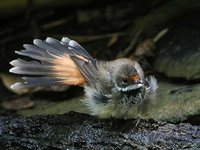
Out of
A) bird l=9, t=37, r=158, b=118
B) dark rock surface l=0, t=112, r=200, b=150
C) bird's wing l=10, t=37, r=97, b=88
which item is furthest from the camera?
bird's wing l=10, t=37, r=97, b=88

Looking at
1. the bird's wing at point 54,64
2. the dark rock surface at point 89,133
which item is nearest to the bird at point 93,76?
the bird's wing at point 54,64

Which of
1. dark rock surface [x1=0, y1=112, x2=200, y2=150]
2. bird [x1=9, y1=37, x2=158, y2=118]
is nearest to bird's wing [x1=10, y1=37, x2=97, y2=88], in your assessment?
bird [x1=9, y1=37, x2=158, y2=118]

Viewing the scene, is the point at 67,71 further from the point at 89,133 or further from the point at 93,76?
the point at 89,133

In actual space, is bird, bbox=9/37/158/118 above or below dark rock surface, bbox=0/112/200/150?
above

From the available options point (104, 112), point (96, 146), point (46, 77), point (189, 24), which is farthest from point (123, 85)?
point (189, 24)

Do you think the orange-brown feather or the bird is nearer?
the bird

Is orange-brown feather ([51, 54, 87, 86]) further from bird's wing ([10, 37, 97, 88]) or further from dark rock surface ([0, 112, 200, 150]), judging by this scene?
dark rock surface ([0, 112, 200, 150])

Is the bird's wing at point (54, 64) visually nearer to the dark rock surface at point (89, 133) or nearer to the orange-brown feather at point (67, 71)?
the orange-brown feather at point (67, 71)
